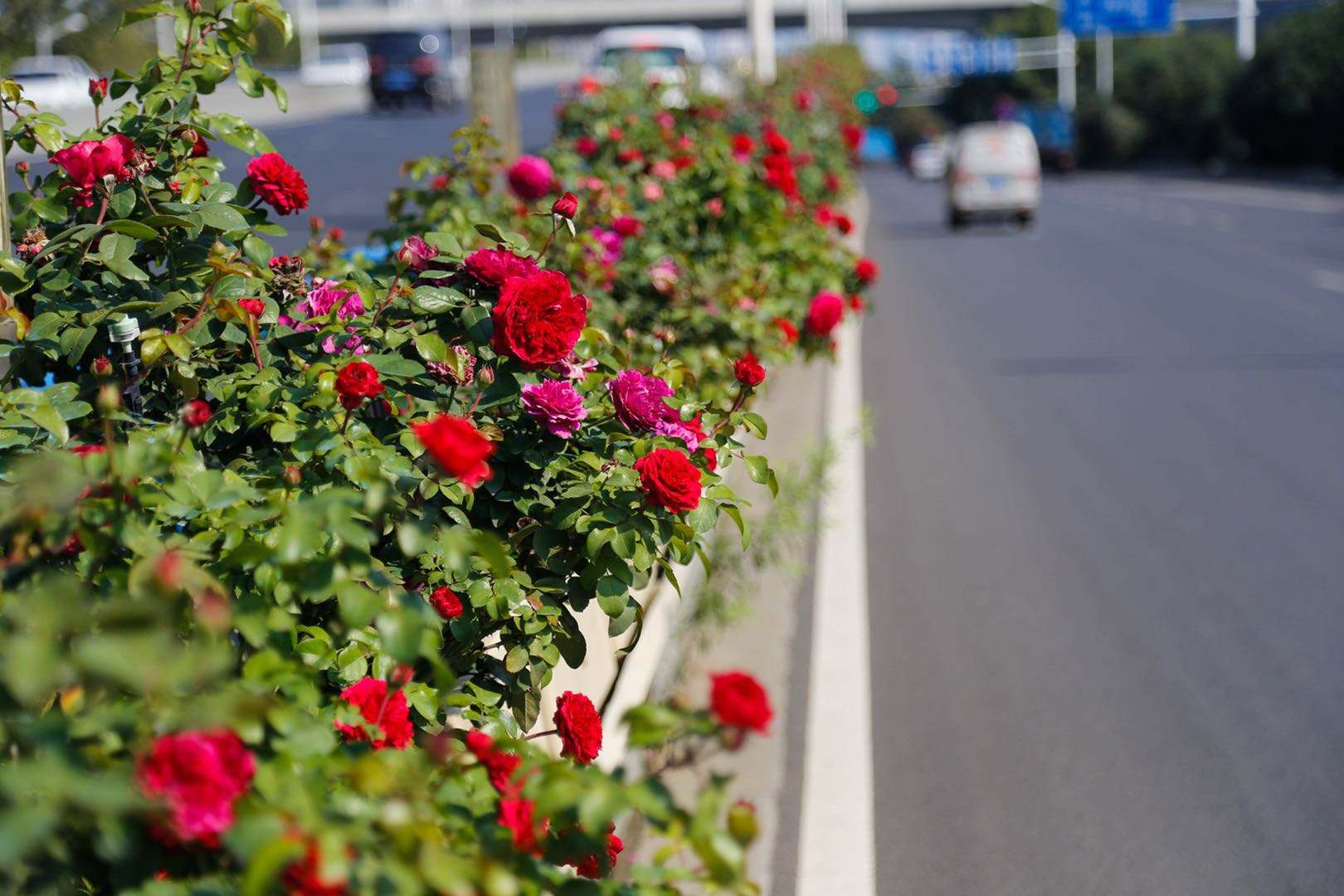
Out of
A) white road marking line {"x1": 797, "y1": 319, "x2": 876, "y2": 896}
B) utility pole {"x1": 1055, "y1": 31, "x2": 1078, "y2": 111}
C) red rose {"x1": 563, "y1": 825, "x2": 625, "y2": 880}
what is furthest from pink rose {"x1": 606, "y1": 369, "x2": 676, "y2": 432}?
utility pole {"x1": 1055, "y1": 31, "x2": 1078, "y2": 111}

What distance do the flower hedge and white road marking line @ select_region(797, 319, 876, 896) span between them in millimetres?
733

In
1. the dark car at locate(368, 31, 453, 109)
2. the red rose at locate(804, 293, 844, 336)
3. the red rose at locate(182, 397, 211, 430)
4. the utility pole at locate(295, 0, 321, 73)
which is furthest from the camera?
the utility pole at locate(295, 0, 321, 73)

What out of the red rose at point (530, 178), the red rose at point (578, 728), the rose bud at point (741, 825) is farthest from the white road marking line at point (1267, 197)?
the rose bud at point (741, 825)

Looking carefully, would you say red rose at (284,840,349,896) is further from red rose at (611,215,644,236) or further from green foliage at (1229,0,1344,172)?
green foliage at (1229,0,1344,172)

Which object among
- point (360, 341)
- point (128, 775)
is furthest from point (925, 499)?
point (128, 775)

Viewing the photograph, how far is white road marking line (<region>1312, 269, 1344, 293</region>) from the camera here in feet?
59.3

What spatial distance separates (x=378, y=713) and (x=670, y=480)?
65cm

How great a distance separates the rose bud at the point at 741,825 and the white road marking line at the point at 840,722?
2.70m

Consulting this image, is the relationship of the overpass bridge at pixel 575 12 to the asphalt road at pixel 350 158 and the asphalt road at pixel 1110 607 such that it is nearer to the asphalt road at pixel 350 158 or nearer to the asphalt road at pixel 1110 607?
the asphalt road at pixel 1110 607

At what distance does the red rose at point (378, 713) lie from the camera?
75.8 inches

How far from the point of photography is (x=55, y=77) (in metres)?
6.14

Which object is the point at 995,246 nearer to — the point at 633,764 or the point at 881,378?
the point at 881,378

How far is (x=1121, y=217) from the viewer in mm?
33688

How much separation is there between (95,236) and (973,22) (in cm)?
8530
